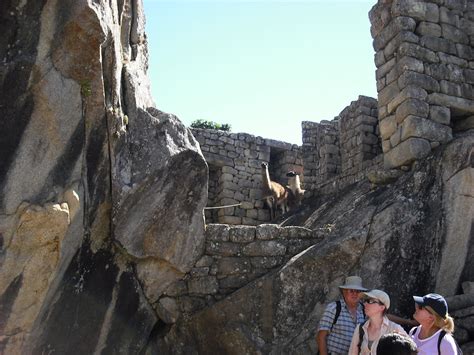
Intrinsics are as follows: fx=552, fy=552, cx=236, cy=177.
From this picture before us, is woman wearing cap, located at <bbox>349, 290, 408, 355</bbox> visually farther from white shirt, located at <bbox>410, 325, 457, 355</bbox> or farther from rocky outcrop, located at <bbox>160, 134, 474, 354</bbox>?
rocky outcrop, located at <bbox>160, 134, 474, 354</bbox>

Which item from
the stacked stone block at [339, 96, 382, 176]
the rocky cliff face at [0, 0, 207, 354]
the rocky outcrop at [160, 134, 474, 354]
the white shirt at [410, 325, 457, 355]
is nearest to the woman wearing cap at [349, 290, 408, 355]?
the white shirt at [410, 325, 457, 355]

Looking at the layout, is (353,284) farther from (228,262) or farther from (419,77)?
(419,77)

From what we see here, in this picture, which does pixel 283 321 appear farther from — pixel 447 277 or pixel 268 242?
pixel 447 277

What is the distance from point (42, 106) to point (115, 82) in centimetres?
81

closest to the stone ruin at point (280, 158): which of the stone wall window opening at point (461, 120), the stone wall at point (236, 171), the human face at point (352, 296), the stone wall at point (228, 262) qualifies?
the stone wall at point (236, 171)

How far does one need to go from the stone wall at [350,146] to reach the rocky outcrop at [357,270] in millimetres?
2682

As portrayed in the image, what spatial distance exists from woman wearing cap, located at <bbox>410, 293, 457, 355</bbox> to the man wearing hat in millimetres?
644

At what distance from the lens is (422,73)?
24.6ft

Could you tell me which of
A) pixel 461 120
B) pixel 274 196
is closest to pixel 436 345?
pixel 461 120

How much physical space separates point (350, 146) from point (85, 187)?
6180 millimetres

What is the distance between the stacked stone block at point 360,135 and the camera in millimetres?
10102

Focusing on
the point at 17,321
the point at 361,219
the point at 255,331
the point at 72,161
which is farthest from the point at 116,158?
the point at 361,219

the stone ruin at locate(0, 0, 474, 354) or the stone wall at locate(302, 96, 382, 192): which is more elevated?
the stone wall at locate(302, 96, 382, 192)

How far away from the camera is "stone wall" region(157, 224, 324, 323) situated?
20.2 ft
